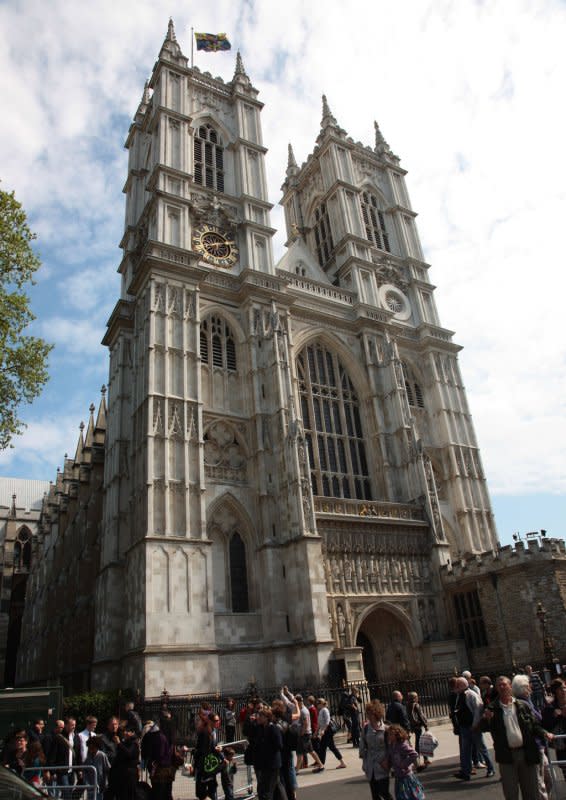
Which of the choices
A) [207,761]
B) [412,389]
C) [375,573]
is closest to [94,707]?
[375,573]

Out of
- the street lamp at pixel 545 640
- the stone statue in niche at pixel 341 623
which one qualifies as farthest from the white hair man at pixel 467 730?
the stone statue in niche at pixel 341 623

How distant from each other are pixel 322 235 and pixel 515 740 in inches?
1483

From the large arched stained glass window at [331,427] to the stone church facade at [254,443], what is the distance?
Result: 0.11m

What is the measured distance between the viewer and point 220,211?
32375 mm

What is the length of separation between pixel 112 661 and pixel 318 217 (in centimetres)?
3039

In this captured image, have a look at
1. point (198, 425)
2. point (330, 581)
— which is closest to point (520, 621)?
point (330, 581)

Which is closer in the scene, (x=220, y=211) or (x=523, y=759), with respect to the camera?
(x=523, y=759)

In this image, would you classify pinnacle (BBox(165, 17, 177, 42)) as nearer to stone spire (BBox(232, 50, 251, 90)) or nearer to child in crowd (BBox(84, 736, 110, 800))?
stone spire (BBox(232, 50, 251, 90))

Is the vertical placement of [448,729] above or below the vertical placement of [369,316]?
below

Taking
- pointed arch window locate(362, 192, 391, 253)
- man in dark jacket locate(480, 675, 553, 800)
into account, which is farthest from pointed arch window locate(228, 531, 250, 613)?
pointed arch window locate(362, 192, 391, 253)

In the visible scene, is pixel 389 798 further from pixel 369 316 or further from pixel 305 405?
pixel 369 316

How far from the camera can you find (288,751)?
9.15 meters

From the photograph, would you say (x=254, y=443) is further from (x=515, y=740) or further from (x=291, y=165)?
(x=291, y=165)

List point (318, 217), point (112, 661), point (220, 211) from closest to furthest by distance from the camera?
point (112, 661)
point (220, 211)
point (318, 217)
